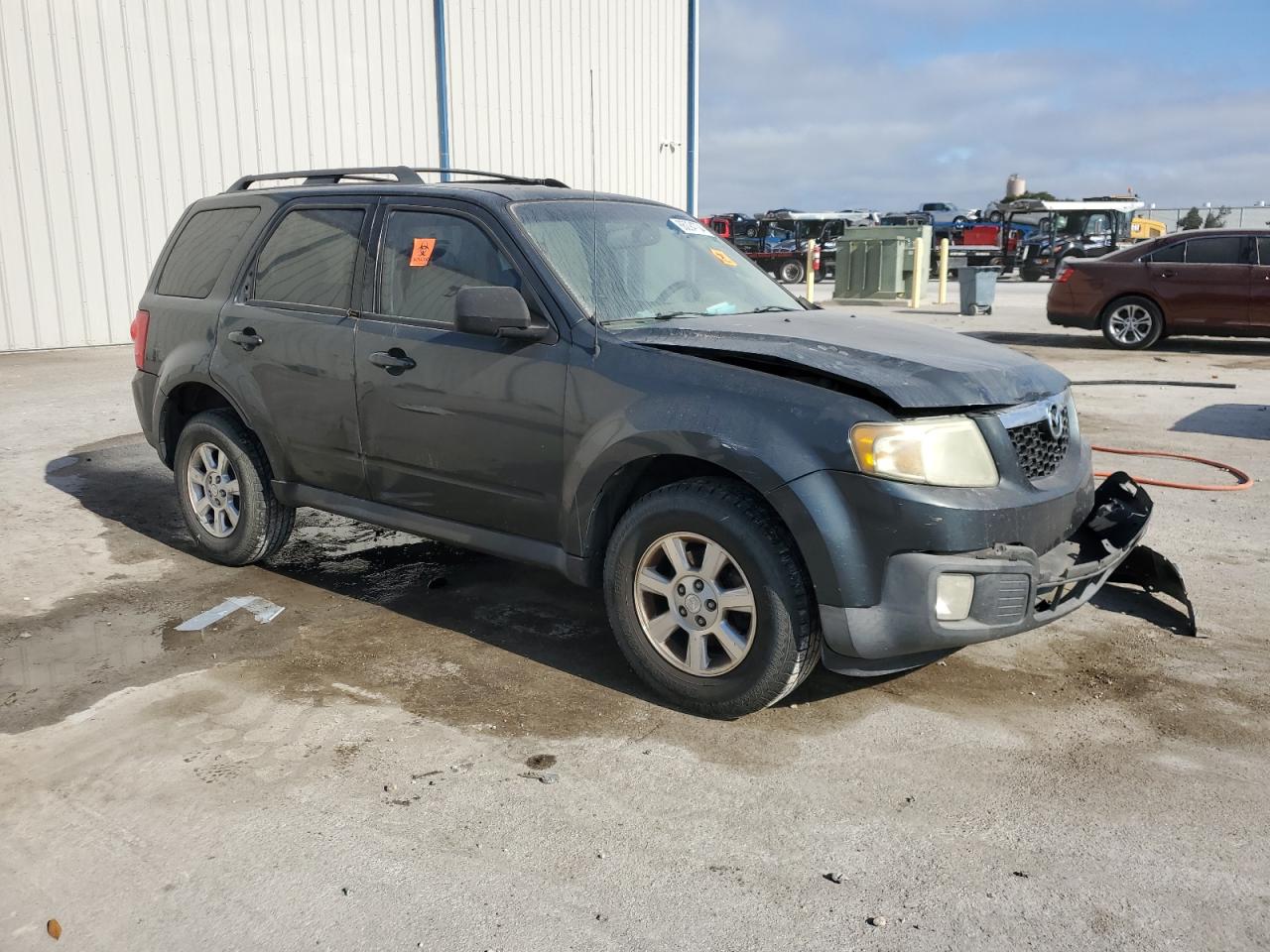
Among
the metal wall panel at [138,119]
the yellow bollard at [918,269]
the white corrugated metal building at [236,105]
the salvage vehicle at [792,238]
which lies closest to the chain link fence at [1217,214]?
the salvage vehicle at [792,238]

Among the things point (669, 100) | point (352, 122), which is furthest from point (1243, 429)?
point (669, 100)

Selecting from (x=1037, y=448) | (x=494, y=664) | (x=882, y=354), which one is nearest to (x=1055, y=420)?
(x=1037, y=448)

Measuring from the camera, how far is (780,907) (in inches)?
105

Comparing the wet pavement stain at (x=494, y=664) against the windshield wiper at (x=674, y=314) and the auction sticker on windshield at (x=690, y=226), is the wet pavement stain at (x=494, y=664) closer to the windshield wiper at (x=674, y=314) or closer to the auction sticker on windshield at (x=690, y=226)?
the windshield wiper at (x=674, y=314)

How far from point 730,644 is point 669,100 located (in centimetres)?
2013

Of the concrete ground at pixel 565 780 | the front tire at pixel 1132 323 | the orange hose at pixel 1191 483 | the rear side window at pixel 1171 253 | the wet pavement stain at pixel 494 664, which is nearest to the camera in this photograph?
the concrete ground at pixel 565 780

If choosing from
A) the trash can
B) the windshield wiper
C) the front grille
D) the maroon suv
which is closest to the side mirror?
the windshield wiper

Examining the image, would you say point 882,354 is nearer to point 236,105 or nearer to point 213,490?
point 213,490

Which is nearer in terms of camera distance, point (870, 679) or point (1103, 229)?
point (870, 679)

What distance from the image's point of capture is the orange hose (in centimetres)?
664

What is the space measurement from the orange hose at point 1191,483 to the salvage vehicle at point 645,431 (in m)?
2.65

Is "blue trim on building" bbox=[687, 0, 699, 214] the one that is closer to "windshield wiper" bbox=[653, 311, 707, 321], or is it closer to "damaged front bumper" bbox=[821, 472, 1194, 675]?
"windshield wiper" bbox=[653, 311, 707, 321]

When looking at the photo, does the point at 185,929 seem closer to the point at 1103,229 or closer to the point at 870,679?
the point at 870,679

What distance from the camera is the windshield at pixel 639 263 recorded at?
4.16 metres
